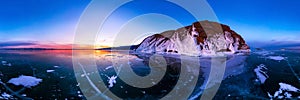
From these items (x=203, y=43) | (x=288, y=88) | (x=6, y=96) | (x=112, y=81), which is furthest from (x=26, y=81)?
(x=203, y=43)

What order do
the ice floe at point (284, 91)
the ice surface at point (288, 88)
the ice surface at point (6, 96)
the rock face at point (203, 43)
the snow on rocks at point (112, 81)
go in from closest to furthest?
the ice surface at point (6, 96)
the ice floe at point (284, 91)
the ice surface at point (288, 88)
the snow on rocks at point (112, 81)
the rock face at point (203, 43)

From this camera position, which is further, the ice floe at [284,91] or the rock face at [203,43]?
the rock face at [203,43]

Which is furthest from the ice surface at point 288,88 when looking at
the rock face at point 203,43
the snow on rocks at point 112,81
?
the rock face at point 203,43

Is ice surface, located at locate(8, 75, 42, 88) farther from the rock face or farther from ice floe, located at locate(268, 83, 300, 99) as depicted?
the rock face

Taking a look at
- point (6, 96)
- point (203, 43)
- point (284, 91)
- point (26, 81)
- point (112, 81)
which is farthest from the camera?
point (203, 43)

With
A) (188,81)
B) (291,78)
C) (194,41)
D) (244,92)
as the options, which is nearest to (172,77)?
(188,81)

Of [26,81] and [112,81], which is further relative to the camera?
[112,81]

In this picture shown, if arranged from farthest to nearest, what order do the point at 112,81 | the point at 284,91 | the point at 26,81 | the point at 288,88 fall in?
the point at 112,81, the point at 26,81, the point at 288,88, the point at 284,91

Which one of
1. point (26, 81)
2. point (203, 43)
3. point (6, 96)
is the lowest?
point (6, 96)

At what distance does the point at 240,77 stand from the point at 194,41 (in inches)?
512

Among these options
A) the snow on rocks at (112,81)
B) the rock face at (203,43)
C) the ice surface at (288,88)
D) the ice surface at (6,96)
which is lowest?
Answer: the ice surface at (6,96)

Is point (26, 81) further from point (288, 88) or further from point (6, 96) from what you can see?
point (288, 88)

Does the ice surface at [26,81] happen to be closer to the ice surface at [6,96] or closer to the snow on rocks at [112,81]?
the ice surface at [6,96]

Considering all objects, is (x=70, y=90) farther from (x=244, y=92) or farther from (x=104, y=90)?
(x=244, y=92)
